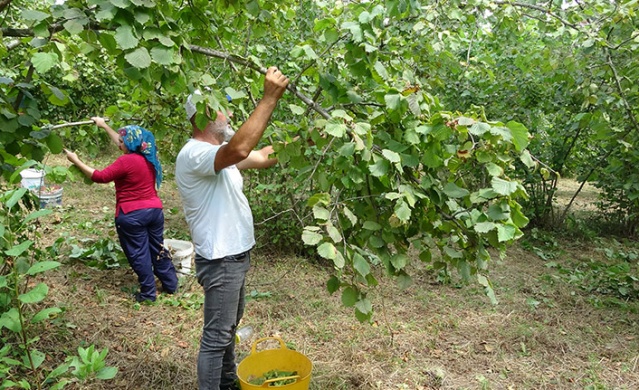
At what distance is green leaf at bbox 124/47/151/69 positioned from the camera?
1562 mm

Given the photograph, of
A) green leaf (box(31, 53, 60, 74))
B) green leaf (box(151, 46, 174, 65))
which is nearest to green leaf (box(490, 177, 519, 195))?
green leaf (box(151, 46, 174, 65))

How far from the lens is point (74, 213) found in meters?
6.34

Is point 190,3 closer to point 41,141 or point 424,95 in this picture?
point 41,141

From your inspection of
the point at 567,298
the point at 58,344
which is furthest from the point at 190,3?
the point at 567,298

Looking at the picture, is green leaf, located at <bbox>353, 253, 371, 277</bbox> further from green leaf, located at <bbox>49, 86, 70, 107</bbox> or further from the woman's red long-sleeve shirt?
the woman's red long-sleeve shirt

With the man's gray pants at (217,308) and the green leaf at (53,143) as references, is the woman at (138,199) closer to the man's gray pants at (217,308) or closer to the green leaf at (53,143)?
the green leaf at (53,143)

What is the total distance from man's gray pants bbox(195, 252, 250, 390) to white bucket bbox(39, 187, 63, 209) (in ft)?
15.5

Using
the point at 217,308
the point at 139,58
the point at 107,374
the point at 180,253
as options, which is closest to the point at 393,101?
the point at 139,58

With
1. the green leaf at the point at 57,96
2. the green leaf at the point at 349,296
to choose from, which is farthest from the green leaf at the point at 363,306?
the green leaf at the point at 57,96

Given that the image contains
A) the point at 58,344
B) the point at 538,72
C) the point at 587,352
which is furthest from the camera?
the point at 538,72

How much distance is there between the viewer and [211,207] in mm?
2373

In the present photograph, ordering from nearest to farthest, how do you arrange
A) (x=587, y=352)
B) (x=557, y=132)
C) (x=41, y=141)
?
1. (x=41, y=141)
2. (x=587, y=352)
3. (x=557, y=132)

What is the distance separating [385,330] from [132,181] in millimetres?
2530

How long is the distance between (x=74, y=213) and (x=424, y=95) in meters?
5.93
